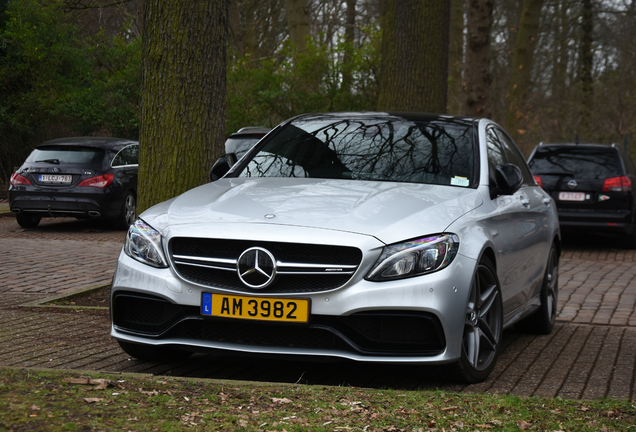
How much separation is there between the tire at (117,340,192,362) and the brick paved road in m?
0.05

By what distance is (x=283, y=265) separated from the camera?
14.4ft

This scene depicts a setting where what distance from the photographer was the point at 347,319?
171 inches

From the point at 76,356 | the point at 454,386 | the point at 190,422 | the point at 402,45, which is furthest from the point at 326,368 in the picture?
the point at 402,45

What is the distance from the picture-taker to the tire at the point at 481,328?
15.3 ft

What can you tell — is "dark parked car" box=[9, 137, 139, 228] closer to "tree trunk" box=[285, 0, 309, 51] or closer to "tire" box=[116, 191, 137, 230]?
"tire" box=[116, 191, 137, 230]

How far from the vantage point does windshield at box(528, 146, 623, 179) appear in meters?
13.4

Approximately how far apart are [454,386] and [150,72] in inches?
160

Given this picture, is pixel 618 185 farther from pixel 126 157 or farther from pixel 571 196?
pixel 126 157

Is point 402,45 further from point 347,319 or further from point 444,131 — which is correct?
point 347,319

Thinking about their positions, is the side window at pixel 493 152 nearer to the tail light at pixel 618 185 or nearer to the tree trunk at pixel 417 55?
the tree trunk at pixel 417 55

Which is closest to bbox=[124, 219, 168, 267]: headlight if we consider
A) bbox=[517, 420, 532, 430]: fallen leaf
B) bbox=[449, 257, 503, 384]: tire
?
bbox=[449, 257, 503, 384]: tire

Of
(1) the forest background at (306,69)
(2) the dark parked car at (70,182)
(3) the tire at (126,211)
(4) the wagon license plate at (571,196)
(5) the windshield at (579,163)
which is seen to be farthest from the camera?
(1) the forest background at (306,69)

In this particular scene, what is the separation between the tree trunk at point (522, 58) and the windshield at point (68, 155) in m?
14.0

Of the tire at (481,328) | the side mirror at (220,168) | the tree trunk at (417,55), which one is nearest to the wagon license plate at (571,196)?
the tree trunk at (417,55)
